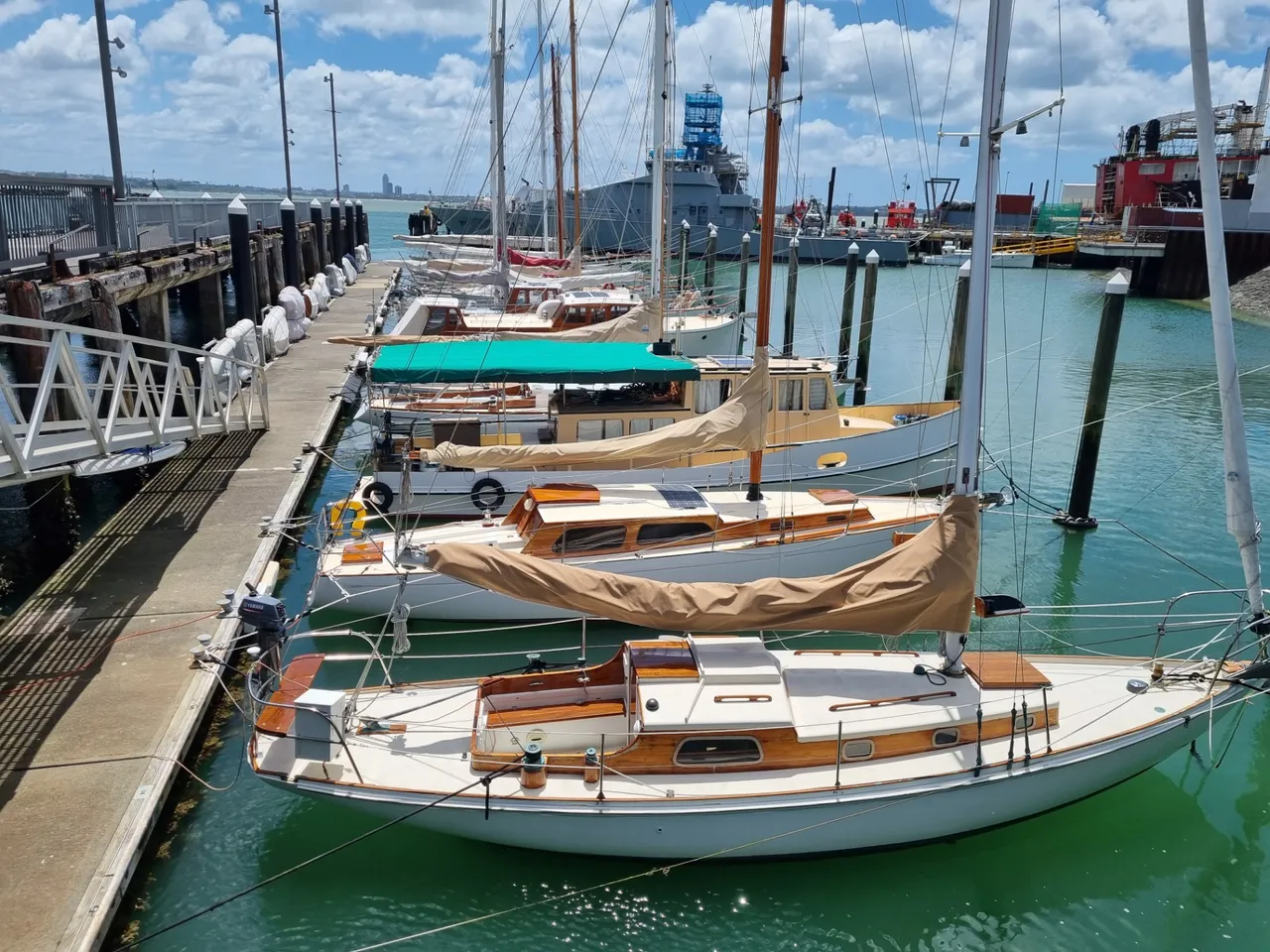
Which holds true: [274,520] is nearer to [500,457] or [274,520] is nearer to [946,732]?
[500,457]

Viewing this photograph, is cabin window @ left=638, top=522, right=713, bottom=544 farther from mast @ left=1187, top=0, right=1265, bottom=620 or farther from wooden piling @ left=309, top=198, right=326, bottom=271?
wooden piling @ left=309, top=198, right=326, bottom=271

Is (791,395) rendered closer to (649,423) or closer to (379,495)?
(649,423)

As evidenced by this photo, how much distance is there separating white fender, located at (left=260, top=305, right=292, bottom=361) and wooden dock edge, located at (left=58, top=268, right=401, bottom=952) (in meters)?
18.1

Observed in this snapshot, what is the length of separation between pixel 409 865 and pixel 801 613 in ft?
15.2

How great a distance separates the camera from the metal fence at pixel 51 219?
16734 millimetres

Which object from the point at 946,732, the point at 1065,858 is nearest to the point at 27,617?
the point at 946,732

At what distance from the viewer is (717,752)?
8.77 meters

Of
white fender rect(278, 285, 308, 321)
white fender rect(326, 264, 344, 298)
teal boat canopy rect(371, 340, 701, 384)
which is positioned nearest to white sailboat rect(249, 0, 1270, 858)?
teal boat canopy rect(371, 340, 701, 384)

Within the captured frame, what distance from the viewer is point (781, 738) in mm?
8734

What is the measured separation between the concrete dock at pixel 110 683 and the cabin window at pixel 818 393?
1029cm

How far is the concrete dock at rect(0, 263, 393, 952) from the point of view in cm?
743

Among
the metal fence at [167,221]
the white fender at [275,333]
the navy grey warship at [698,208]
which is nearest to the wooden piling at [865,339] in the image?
the white fender at [275,333]

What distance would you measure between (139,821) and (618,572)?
7205 millimetres

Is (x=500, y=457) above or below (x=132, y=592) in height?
above
